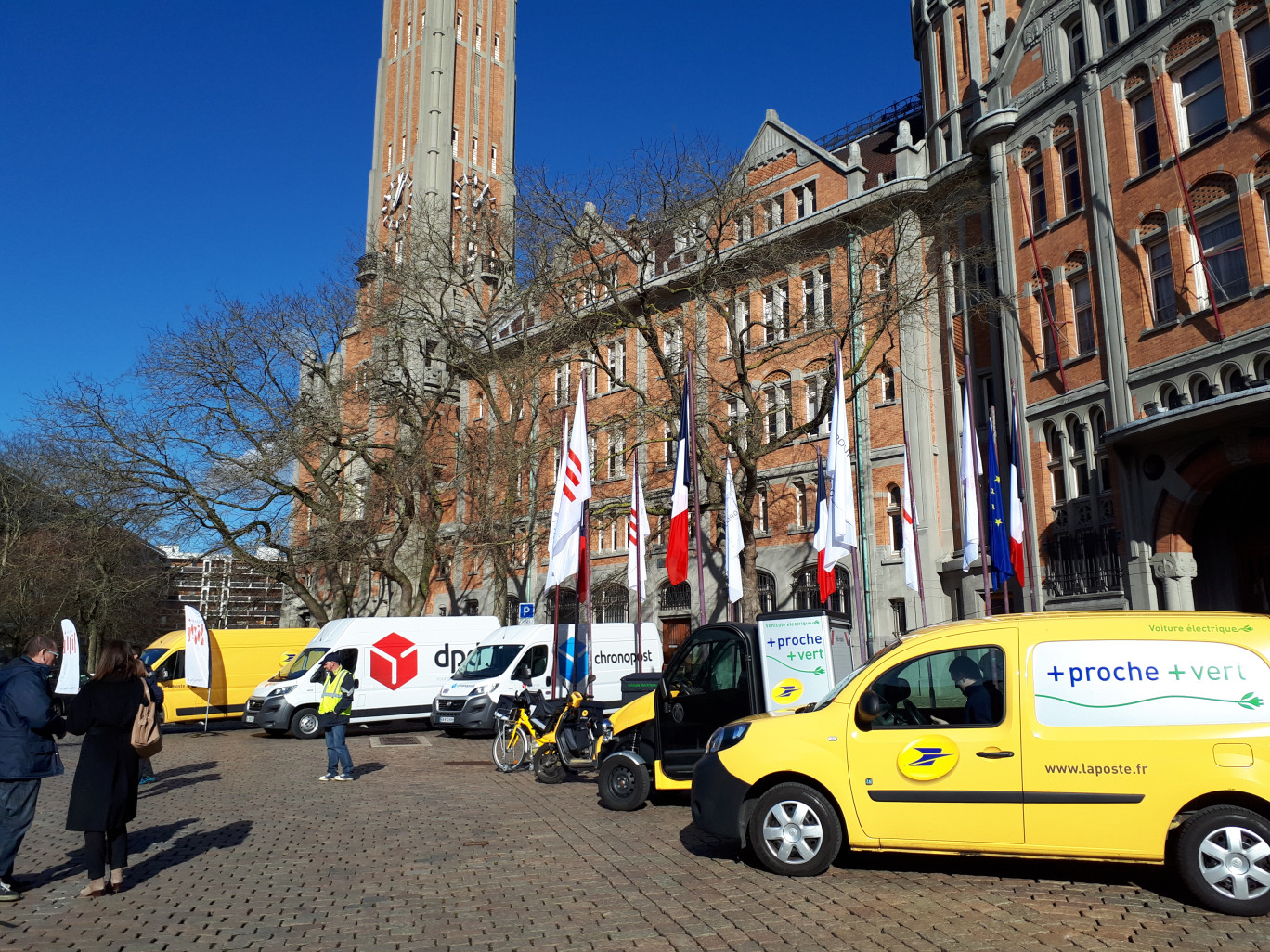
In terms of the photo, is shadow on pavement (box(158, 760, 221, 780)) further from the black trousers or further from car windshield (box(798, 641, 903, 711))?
car windshield (box(798, 641, 903, 711))

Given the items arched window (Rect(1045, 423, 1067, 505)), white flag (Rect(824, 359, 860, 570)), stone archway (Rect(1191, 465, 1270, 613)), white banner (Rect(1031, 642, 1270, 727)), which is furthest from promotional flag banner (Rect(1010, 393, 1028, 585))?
white banner (Rect(1031, 642, 1270, 727))

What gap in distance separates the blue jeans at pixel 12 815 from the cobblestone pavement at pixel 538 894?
1.12ft

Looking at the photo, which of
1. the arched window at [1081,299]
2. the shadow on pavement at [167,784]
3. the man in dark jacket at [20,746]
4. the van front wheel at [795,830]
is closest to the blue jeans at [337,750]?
the shadow on pavement at [167,784]

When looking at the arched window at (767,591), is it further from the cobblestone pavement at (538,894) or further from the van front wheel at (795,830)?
the van front wheel at (795,830)

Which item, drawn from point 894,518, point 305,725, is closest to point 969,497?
point 894,518

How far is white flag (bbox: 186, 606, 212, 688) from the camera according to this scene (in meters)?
20.5

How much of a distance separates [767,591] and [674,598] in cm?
362

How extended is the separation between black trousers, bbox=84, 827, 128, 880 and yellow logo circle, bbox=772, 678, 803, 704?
21.1 ft

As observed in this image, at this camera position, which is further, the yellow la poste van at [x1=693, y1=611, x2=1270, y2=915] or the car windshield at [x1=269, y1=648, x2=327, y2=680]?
the car windshield at [x1=269, y1=648, x2=327, y2=680]

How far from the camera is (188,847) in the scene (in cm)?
895

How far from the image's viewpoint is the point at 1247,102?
19.2 metres

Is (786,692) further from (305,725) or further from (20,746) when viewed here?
(305,725)

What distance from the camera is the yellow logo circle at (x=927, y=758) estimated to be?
692cm

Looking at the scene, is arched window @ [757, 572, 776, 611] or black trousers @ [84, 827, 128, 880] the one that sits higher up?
arched window @ [757, 572, 776, 611]
